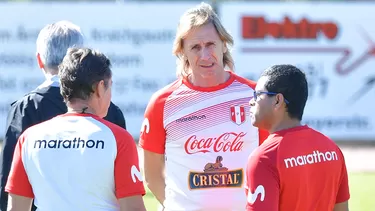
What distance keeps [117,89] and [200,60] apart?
13693 millimetres

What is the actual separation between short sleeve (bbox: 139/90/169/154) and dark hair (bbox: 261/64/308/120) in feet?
3.07

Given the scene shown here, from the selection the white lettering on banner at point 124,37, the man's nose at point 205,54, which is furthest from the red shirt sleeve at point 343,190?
the white lettering on banner at point 124,37

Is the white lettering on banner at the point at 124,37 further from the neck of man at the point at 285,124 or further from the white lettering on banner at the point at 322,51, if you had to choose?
the neck of man at the point at 285,124

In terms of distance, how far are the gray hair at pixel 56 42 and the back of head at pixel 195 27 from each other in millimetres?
595

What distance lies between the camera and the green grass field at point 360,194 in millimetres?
9961

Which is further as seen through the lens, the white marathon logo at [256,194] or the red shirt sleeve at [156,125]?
the red shirt sleeve at [156,125]

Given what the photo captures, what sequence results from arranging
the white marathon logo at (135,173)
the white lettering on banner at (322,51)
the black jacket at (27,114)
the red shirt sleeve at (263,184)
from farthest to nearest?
the white lettering on banner at (322,51) → the black jacket at (27,114) → the white marathon logo at (135,173) → the red shirt sleeve at (263,184)

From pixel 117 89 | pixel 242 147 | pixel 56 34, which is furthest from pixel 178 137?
pixel 117 89

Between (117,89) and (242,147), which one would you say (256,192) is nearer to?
(242,147)

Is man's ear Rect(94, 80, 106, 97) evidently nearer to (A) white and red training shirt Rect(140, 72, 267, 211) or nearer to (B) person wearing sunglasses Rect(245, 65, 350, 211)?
(B) person wearing sunglasses Rect(245, 65, 350, 211)

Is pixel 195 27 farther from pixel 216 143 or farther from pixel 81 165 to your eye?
pixel 81 165

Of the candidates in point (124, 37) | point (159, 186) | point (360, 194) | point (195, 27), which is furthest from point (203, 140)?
point (124, 37)

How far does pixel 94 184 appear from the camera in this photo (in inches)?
144

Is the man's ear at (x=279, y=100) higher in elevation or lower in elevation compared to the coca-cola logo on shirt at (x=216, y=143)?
higher
